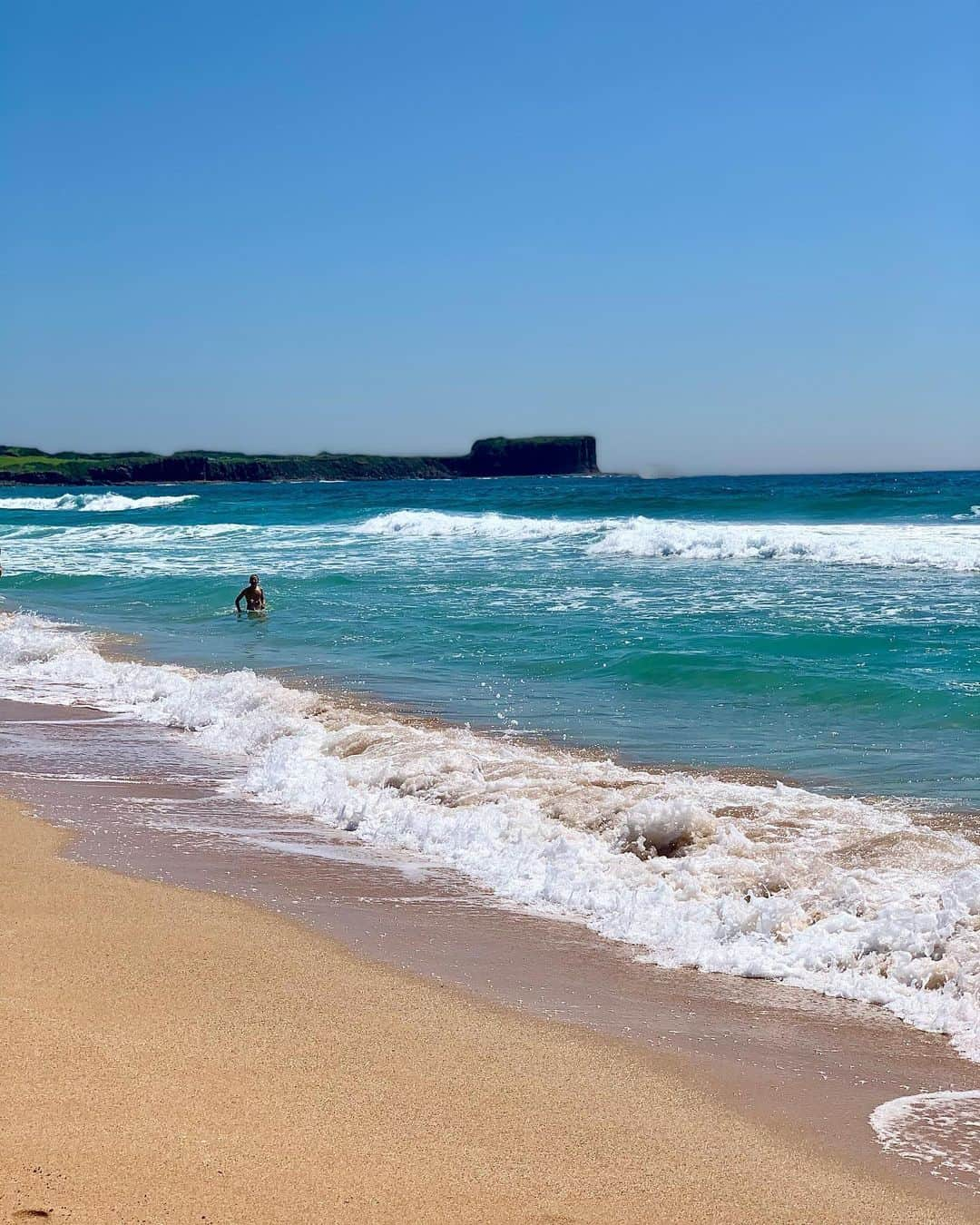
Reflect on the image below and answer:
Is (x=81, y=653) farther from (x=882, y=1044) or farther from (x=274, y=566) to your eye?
(x=274, y=566)

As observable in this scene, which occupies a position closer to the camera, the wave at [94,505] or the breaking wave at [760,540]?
the breaking wave at [760,540]

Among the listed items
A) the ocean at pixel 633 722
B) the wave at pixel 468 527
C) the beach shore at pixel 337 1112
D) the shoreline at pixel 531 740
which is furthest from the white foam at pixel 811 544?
the beach shore at pixel 337 1112

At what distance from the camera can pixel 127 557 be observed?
114ft

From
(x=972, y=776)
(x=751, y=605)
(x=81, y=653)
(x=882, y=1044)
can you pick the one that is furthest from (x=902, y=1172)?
(x=751, y=605)

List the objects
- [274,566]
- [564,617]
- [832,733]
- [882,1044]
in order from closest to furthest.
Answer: [882,1044]
[832,733]
[564,617]
[274,566]

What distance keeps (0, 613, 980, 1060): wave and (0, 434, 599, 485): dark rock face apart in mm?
125507

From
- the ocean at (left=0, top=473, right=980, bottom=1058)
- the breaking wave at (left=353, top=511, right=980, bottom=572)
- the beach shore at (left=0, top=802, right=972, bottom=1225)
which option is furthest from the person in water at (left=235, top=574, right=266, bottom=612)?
the beach shore at (left=0, top=802, right=972, bottom=1225)

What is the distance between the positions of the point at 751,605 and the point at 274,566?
14911 millimetres

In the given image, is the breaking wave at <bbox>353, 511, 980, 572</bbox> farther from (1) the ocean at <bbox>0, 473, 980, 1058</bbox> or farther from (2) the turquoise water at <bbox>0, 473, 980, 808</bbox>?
(1) the ocean at <bbox>0, 473, 980, 1058</bbox>

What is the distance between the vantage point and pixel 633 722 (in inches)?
434

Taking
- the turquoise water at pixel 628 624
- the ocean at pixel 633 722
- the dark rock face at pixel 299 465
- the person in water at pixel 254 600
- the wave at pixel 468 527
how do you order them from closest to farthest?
the ocean at pixel 633 722 < the turquoise water at pixel 628 624 < the person in water at pixel 254 600 < the wave at pixel 468 527 < the dark rock face at pixel 299 465

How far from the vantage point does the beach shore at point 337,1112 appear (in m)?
3.22

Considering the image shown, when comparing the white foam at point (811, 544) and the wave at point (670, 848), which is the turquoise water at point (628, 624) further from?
the wave at point (670, 848)

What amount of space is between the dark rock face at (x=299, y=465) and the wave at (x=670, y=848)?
126 meters
